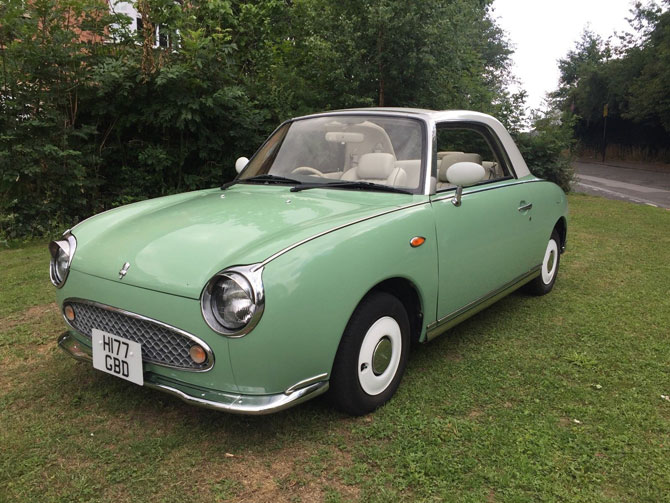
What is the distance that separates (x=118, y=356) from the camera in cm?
235

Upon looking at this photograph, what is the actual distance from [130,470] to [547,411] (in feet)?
6.52

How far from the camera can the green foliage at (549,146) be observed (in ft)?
41.4

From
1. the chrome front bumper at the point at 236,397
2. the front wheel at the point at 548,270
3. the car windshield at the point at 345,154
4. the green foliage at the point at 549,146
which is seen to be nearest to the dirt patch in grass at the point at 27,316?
the car windshield at the point at 345,154

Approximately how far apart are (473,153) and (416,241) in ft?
5.26

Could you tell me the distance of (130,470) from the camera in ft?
7.24

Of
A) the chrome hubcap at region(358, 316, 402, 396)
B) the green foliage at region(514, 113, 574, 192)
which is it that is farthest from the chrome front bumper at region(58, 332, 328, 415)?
the green foliage at region(514, 113, 574, 192)

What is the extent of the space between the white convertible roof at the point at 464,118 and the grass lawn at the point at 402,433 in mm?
1301

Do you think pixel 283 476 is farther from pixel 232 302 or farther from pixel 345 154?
pixel 345 154

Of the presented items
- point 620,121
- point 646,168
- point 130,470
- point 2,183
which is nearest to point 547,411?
point 130,470

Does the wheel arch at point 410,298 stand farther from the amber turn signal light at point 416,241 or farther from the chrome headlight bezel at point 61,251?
the chrome headlight bezel at point 61,251

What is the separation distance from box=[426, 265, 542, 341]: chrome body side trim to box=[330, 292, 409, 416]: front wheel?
25 cm

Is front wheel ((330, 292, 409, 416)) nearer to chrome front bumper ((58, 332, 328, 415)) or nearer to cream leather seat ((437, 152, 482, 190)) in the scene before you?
chrome front bumper ((58, 332, 328, 415))

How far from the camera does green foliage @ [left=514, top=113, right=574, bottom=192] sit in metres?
12.6

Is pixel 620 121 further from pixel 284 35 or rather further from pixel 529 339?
pixel 529 339
